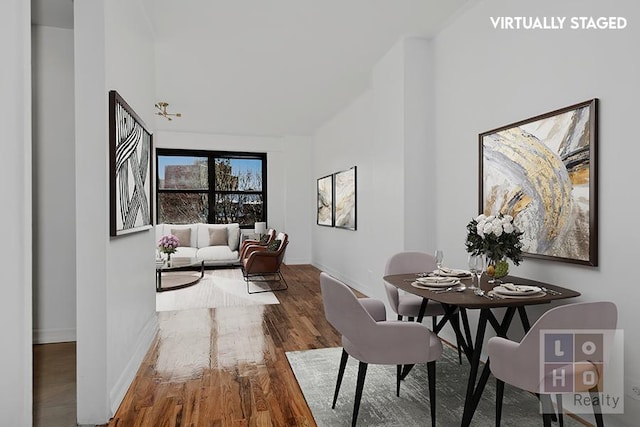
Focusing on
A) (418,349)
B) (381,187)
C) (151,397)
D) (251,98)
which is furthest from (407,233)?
(251,98)

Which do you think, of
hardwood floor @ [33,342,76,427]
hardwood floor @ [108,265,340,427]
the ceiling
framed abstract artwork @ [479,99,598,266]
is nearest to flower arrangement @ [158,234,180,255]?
hardwood floor @ [108,265,340,427]

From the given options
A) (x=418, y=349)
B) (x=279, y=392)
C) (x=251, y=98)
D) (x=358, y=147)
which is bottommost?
(x=279, y=392)

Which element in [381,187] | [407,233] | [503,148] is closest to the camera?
[503,148]

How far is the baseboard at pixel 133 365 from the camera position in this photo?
2.35 m

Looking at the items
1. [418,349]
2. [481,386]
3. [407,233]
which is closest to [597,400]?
[481,386]

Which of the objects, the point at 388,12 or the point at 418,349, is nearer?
the point at 418,349

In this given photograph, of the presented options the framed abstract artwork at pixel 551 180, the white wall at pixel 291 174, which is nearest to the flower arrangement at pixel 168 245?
the white wall at pixel 291 174

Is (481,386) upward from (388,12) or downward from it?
downward

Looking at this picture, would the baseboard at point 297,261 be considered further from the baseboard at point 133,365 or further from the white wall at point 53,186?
the white wall at point 53,186

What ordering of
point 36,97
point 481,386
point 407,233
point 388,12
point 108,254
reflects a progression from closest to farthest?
point 481,386
point 108,254
point 388,12
point 36,97
point 407,233

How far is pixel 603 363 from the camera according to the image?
1.76 meters

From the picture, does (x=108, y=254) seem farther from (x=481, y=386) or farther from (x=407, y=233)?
(x=407, y=233)

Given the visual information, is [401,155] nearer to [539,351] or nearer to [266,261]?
[539,351]

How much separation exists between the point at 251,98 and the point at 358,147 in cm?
175
